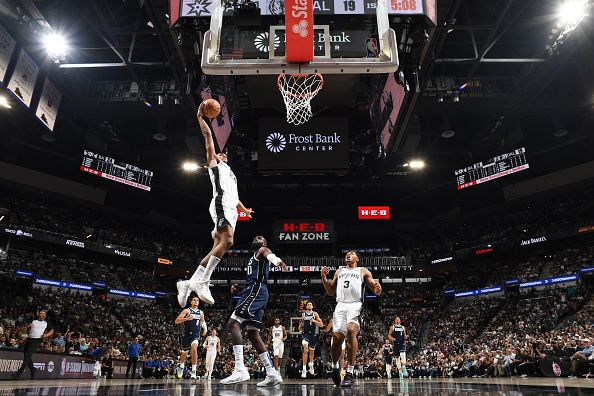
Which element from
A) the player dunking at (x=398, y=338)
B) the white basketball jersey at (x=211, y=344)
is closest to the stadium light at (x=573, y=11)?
the player dunking at (x=398, y=338)

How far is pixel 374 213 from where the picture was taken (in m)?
34.3

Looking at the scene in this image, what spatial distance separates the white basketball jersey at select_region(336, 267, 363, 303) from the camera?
752cm

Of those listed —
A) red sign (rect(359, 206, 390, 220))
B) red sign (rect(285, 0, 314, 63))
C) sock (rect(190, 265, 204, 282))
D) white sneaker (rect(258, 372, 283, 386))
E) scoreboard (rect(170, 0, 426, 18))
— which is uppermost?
red sign (rect(359, 206, 390, 220))

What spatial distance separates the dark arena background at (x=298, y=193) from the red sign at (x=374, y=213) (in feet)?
1.10

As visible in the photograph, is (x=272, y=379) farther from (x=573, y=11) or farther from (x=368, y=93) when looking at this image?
(x=573, y=11)

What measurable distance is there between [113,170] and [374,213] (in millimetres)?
19385

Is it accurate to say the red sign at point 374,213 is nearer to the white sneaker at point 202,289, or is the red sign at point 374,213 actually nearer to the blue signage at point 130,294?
the blue signage at point 130,294

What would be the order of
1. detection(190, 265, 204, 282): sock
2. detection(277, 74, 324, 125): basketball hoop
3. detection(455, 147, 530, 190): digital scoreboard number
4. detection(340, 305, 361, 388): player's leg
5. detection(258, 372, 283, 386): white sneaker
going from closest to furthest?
detection(190, 265, 204, 282): sock < detection(258, 372, 283, 386): white sneaker < detection(340, 305, 361, 388): player's leg < detection(277, 74, 324, 125): basketball hoop < detection(455, 147, 530, 190): digital scoreboard number

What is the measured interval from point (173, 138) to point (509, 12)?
15.5m

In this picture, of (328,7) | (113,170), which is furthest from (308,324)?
(113,170)

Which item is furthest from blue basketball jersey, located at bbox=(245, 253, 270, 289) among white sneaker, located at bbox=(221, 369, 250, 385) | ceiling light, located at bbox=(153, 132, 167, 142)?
ceiling light, located at bbox=(153, 132, 167, 142)

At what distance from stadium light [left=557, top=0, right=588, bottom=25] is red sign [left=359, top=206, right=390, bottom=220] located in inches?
857

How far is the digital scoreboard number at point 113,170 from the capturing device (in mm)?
22370

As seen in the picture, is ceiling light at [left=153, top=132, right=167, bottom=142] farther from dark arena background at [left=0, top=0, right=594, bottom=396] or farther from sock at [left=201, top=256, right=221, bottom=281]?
sock at [left=201, top=256, right=221, bottom=281]
